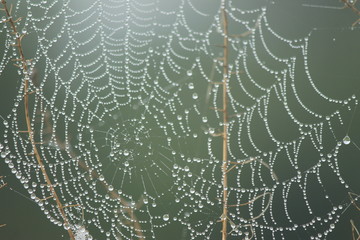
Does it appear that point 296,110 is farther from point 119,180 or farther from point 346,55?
point 119,180

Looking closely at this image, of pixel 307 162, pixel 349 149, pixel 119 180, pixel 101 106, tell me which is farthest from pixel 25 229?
pixel 349 149

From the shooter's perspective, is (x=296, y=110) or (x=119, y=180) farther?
(x=296, y=110)

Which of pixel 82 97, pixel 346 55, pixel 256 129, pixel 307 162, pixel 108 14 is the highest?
pixel 108 14

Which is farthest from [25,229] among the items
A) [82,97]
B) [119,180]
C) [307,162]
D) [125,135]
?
[307,162]

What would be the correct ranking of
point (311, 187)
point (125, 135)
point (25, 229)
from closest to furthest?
1. point (125, 135)
2. point (25, 229)
3. point (311, 187)

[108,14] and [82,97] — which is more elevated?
[108,14]

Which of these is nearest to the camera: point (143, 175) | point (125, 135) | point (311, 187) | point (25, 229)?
point (125, 135)

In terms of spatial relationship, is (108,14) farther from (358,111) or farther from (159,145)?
(358,111)
